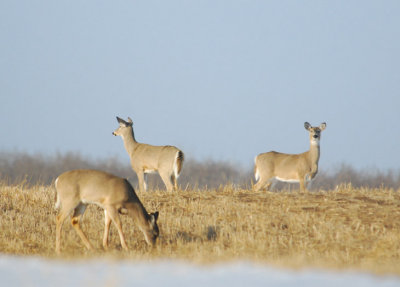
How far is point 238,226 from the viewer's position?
1233 centimetres

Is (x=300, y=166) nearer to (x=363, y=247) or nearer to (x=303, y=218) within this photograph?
(x=303, y=218)

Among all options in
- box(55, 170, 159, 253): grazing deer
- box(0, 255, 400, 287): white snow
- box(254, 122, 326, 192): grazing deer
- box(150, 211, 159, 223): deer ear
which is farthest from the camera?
box(254, 122, 326, 192): grazing deer

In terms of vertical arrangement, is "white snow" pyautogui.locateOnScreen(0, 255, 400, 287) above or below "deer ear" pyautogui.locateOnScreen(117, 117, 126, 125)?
below

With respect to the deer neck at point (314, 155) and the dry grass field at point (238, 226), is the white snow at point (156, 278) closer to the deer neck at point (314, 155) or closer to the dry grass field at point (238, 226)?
the dry grass field at point (238, 226)

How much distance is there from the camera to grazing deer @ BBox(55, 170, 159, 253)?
10742 millimetres

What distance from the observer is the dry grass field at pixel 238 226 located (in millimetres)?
10547

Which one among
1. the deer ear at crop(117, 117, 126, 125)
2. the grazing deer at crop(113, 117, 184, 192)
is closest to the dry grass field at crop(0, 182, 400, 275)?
the grazing deer at crop(113, 117, 184, 192)

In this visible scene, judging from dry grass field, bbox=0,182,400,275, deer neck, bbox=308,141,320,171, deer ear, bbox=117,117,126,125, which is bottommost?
dry grass field, bbox=0,182,400,275

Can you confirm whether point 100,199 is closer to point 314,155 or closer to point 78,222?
point 78,222

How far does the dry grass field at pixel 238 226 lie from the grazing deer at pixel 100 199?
14.0 inches

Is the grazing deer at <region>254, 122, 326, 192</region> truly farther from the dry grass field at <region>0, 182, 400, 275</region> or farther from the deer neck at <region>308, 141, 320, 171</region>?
the dry grass field at <region>0, 182, 400, 275</region>

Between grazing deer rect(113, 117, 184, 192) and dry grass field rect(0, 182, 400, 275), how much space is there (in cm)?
371

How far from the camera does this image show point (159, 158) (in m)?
19.2

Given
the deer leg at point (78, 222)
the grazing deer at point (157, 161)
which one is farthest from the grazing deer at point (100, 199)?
the grazing deer at point (157, 161)
